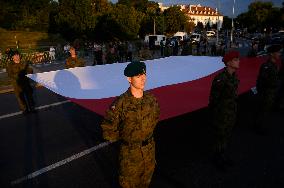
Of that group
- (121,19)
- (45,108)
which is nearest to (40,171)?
A: (45,108)

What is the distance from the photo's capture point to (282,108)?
856cm

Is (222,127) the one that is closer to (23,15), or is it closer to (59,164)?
(59,164)

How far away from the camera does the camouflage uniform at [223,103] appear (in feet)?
16.2

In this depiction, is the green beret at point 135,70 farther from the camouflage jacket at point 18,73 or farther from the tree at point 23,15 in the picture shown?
the tree at point 23,15

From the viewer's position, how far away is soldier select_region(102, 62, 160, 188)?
3.25 metres

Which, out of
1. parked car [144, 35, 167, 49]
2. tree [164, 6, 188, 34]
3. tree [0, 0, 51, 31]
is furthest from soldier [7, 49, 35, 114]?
tree [164, 6, 188, 34]

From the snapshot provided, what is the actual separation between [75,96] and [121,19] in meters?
38.1

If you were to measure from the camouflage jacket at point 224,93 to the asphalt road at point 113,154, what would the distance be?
3.55 feet

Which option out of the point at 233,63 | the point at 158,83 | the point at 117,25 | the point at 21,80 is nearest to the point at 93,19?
the point at 117,25

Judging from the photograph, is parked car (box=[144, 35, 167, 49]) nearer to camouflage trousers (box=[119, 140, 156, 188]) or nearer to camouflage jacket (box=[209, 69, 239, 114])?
camouflage jacket (box=[209, 69, 239, 114])

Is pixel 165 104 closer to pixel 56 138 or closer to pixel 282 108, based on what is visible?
pixel 56 138

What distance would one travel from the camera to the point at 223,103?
5.03 m

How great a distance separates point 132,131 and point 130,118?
5.6 inches

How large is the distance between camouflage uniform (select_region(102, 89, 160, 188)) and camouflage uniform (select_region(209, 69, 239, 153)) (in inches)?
72.2
